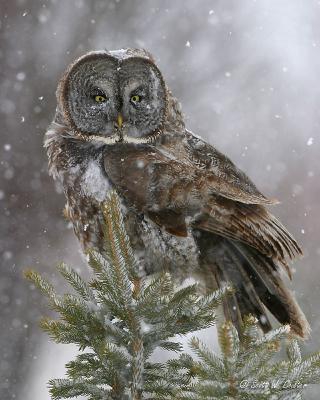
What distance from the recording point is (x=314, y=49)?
11188mm

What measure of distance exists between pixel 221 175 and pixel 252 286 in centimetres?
48

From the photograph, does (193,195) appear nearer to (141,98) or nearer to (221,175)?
(221,175)

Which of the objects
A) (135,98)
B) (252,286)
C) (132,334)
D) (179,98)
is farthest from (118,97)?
(179,98)

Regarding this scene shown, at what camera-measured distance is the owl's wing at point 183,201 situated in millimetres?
2625

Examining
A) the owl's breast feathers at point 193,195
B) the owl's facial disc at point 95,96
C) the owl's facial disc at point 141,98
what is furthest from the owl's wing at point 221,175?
the owl's facial disc at point 95,96

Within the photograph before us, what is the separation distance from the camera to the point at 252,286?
2744 millimetres

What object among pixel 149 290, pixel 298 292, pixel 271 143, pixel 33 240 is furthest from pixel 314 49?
pixel 149 290

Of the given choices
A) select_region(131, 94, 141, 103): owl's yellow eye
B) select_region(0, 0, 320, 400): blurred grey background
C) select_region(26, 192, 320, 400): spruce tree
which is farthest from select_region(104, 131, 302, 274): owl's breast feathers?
select_region(0, 0, 320, 400): blurred grey background

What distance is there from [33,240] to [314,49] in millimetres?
6814

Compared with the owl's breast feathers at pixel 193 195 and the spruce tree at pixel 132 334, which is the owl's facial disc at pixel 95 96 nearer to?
the owl's breast feathers at pixel 193 195

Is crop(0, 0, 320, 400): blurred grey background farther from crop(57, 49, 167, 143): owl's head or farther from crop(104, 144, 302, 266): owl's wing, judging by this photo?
crop(57, 49, 167, 143): owl's head

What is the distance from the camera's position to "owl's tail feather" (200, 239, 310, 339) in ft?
8.59

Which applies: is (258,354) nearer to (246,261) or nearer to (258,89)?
(246,261)

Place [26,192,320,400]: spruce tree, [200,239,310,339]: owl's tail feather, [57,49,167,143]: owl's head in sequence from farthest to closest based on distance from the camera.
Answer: [57,49,167,143]: owl's head, [200,239,310,339]: owl's tail feather, [26,192,320,400]: spruce tree
